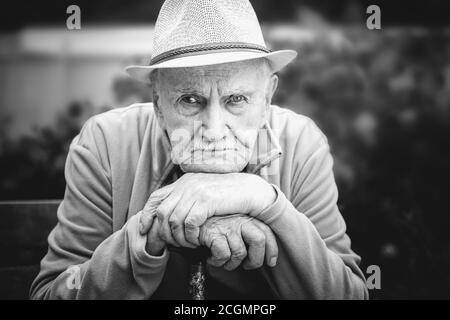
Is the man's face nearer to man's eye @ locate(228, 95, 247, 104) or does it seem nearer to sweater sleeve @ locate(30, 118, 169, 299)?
man's eye @ locate(228, 95, 247, 104)

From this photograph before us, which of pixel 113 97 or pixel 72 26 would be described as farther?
pixel 113 97

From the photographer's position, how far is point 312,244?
4.69 ft

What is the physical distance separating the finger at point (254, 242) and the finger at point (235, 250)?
0.06ft

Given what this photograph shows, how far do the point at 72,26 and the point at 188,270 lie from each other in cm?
104

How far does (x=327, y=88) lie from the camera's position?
2912 millimetres

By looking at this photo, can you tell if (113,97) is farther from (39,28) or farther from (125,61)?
(39,28)

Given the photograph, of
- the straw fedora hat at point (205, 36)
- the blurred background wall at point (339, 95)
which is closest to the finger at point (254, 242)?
the straw fedora hat at point (205, 36)

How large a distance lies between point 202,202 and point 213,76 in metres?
0.37

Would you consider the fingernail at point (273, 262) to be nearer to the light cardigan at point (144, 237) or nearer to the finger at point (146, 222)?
the light cardigan at point (144, 237)

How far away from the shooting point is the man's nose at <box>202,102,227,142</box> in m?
1.34

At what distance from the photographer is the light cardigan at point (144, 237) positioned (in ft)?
4.67

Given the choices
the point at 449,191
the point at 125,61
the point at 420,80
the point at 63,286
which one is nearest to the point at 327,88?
the point at 420,80

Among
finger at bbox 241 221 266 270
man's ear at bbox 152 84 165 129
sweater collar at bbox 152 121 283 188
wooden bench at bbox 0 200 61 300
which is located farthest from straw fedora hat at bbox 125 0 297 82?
wooden bench at bbox 0 200 61 300

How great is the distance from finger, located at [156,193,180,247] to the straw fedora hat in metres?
0.38
